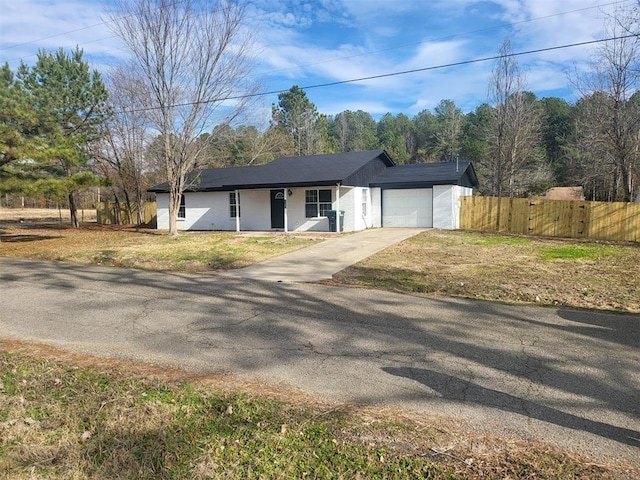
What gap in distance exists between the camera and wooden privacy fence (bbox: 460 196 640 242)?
18.0 m

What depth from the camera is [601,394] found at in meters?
3.62

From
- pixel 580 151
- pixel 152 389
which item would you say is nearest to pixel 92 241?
pixel 152 389

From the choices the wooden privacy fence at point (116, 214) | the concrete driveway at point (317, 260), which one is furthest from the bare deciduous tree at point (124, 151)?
the concrete driveway at point (317, 260)

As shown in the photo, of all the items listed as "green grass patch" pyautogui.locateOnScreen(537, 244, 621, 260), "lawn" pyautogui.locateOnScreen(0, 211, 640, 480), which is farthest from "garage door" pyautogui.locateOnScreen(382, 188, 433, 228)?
"lawn" pyautogui.locateOnScreen(0, 211, 640, 480)

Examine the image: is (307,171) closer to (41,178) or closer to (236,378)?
(41,178)

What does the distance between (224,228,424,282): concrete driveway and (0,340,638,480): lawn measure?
553 centimetres

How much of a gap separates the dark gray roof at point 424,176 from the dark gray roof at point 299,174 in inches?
27.3

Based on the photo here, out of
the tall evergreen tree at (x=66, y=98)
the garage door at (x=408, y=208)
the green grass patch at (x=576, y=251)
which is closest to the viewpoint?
the green grass patch at (x=576, y=251)

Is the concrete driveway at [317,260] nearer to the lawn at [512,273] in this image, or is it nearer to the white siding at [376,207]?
the lawn at [512,273]

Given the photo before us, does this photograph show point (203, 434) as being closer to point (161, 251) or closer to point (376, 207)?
point (161, 251)

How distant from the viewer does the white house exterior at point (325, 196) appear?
19.9 m

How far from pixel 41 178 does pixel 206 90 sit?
722 cm

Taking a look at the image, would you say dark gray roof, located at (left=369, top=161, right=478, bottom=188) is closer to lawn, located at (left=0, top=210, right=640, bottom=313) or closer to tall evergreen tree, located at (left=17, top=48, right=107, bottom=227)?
lawn, located at (left=0, top=210, right=640, bottom=313)

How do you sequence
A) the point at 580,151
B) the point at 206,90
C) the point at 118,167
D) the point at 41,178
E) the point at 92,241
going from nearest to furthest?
the point at 41,178 → the point at 92,241 → the point at 206,90 → the point at 118,167 → the point at 580,151
